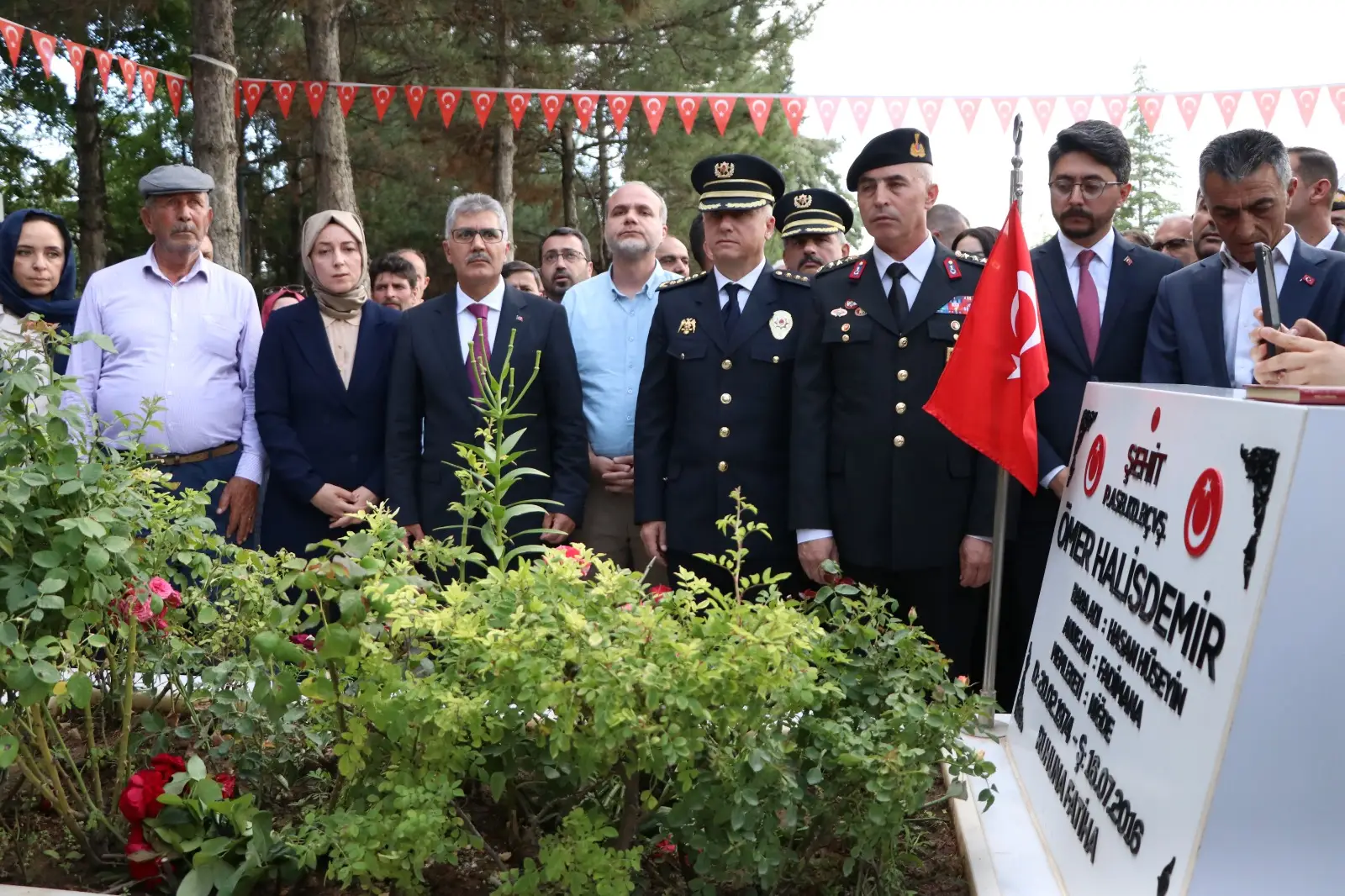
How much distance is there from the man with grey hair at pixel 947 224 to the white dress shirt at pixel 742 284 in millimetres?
2539

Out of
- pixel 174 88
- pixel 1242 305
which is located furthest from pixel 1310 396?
pixel 174 88

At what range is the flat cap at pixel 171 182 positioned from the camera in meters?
A: 4.12

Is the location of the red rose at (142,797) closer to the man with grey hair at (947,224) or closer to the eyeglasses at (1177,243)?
the man with grey hair at (947,224)

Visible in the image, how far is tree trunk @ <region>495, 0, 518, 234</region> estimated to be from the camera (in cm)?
1501

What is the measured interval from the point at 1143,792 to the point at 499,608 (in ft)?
3.49

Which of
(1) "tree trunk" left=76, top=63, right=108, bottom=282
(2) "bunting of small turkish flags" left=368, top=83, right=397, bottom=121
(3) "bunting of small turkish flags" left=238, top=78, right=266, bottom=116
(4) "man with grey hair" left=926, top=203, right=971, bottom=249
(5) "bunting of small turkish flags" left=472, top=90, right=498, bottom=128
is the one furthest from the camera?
(1) "tree trunk" left=76, top=63, right=108, bottom=282

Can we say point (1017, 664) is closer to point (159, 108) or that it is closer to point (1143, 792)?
point (1143, 792)

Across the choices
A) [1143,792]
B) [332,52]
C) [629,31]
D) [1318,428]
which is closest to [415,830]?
[1143,792]

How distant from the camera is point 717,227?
375 cm

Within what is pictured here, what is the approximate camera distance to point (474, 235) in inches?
162

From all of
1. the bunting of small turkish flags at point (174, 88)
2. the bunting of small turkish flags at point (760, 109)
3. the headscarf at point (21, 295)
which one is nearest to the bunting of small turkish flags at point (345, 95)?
the bunting of small turkish flags at point (174, 88)

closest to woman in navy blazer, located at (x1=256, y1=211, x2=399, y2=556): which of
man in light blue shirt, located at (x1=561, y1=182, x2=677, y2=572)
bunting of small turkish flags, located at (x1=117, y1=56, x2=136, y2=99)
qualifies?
man in light blue shirt, located at (x1=561, y1=182, x2=677, y2=572)

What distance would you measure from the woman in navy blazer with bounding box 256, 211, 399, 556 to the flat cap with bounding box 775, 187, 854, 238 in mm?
1998

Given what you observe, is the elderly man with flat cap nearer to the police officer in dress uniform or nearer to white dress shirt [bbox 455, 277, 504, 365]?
white dress shirt [bbox 455, 277, 504, 365]
